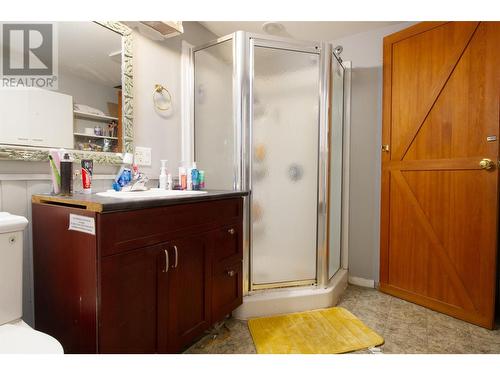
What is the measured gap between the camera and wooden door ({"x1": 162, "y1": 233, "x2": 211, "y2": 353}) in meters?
1.17

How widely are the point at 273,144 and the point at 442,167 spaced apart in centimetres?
120

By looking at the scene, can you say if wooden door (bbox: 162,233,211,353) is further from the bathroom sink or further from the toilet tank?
the toilet tank

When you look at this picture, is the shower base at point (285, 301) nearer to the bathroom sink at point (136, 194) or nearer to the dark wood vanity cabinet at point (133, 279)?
the dark wood vanity cabinet at point (133, 279)

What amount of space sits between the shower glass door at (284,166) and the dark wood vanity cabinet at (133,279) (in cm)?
54

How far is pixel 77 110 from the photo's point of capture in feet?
4.39

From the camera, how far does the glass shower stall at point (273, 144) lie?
1.81m

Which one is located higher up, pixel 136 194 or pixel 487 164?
pixel 487 164

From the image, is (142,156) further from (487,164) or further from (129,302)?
(487,164)

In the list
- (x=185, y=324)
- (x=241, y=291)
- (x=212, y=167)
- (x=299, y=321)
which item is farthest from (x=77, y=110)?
(x=299, y=321)

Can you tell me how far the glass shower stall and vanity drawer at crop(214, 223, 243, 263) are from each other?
0.44ft

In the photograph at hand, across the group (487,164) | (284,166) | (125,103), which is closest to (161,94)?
(125,103)

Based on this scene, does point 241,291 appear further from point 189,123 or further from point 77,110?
point 77,110

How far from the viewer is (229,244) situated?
1.58m

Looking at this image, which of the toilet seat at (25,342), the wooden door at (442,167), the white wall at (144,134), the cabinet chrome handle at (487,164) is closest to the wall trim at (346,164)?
the wooden door at (442,167)
